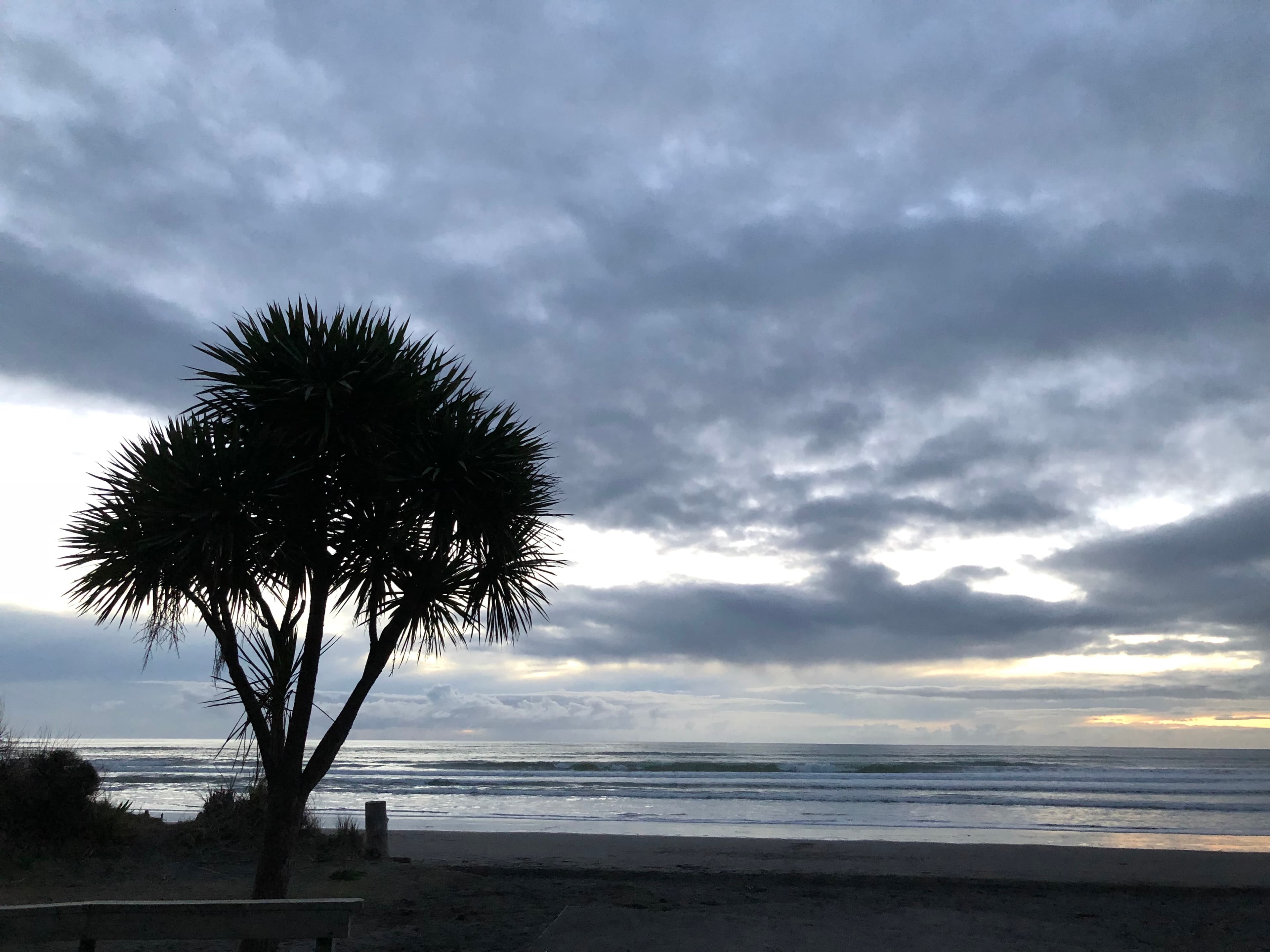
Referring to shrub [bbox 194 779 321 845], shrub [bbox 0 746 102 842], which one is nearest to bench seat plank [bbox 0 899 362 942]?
shrub [bbox 0 746 102 842]

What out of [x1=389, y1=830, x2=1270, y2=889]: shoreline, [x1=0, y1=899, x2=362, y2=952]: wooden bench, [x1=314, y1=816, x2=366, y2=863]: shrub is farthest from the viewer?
[x1=389, y1=830, x2=1270, y2=889]: shoreline

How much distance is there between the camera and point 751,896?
959 centimetres

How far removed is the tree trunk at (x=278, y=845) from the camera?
656cm

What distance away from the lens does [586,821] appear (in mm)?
21672

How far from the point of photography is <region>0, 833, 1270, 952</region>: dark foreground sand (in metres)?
7.51

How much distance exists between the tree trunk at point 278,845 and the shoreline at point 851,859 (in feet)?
17.9

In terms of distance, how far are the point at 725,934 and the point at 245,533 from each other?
5262 mm

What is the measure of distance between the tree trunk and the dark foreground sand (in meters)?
1.02

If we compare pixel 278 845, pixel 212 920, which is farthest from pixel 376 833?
pixel 212 920

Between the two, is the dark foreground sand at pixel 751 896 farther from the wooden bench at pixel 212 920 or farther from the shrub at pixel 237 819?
the wooden bench at pixel 212 920

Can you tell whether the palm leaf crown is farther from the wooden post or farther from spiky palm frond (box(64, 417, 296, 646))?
the wooden post

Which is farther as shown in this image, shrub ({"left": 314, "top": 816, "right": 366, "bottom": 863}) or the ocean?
the ocean

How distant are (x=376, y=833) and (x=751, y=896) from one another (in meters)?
5.06

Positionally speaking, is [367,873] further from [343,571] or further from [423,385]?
[423,385]
